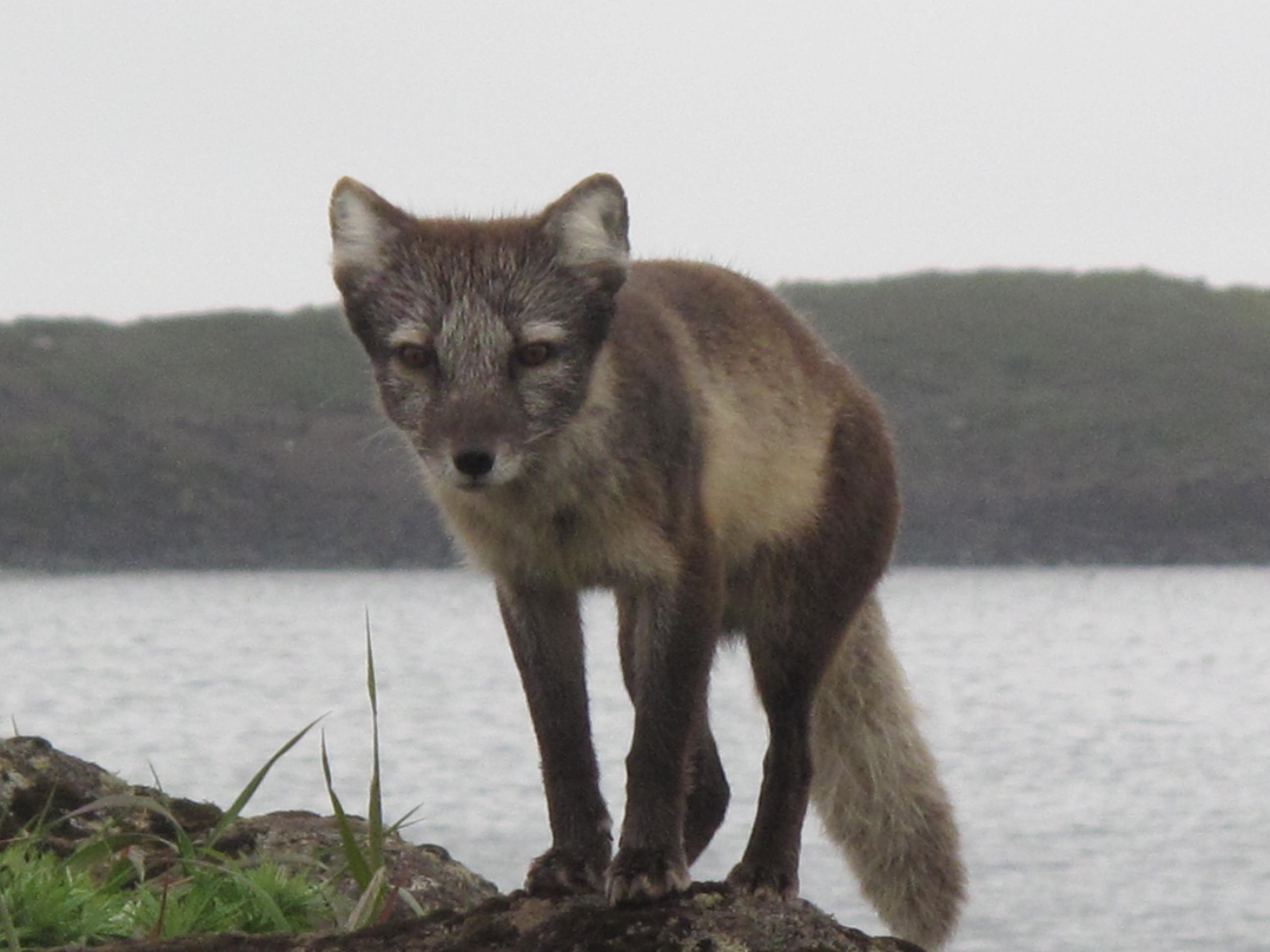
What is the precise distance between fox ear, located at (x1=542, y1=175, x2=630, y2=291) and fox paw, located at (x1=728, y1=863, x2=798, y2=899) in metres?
1.78

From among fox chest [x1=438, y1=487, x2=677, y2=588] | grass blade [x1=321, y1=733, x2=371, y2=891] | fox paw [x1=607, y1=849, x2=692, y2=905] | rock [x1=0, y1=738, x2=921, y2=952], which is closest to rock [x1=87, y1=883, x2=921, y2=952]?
rock [x1=0, y1=738, x2=921, y2=952]

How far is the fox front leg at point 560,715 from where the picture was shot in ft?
16.6

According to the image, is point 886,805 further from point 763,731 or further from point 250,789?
point 250,789

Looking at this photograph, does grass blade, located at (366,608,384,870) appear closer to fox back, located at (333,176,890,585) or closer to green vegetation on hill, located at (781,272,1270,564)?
fox back, located at (333,176,890,585)

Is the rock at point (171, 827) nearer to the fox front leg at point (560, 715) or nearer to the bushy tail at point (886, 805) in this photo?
the fox front leg at point (560, 715)

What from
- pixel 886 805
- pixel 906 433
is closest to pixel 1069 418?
pixel 906 433

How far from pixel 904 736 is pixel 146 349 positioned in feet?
350

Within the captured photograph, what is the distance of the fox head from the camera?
4.48 m

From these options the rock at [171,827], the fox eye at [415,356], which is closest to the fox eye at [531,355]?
the fox eye at [415,356]

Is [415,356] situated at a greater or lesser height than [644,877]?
greater

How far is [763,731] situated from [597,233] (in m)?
2.07

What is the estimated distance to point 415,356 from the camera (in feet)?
15.0

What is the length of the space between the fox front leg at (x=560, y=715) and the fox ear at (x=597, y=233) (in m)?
0.86

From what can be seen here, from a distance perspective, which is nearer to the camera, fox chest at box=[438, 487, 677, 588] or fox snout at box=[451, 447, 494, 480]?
fox snout at box=[451, 447, 494, 480]
